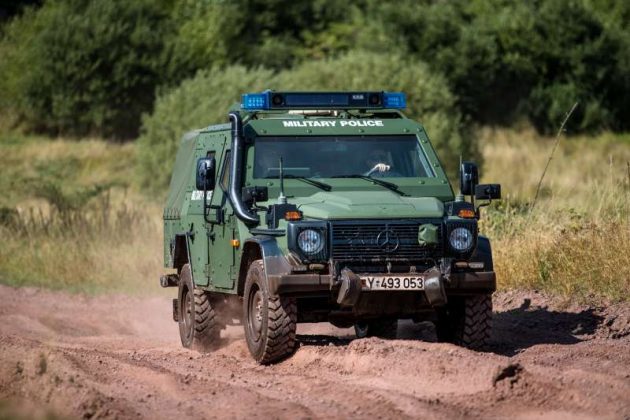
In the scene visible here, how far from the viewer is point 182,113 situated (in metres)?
34.9

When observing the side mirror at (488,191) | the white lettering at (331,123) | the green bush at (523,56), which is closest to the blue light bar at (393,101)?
the white lettering at (331,123)

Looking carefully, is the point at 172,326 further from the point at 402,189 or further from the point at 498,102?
the point at 498,102

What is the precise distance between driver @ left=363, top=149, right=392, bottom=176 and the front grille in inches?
54.6

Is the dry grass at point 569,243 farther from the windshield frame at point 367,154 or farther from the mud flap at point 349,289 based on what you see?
the mud flap at point 349,289

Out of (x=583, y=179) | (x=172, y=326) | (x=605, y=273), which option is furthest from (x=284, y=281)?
(x=583, y=179)

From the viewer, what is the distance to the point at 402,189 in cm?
1138

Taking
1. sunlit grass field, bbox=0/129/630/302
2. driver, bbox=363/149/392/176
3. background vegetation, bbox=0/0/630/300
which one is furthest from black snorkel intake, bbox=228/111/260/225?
background vegetation, bbox=0/0/630/300

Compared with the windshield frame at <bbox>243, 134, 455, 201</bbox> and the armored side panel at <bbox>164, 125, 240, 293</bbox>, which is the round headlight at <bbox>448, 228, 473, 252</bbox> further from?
the armored side panel at <bbox>164, 125, 240, 293</bbox>

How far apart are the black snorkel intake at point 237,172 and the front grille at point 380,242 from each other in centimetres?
92

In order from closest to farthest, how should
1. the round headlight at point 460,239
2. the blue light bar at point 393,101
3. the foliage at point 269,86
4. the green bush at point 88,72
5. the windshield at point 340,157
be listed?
1. the round headlight at point 460,239
2. the windshield at point 340,157
3. the blue light bar at point 393,101
4. the foliage at point 269,86
5. the green bush at point 88,72

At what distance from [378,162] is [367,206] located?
1.42 m

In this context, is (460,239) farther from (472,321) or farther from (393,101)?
(393,101)

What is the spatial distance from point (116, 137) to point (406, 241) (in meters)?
38.8

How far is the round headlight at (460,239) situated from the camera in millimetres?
10336
